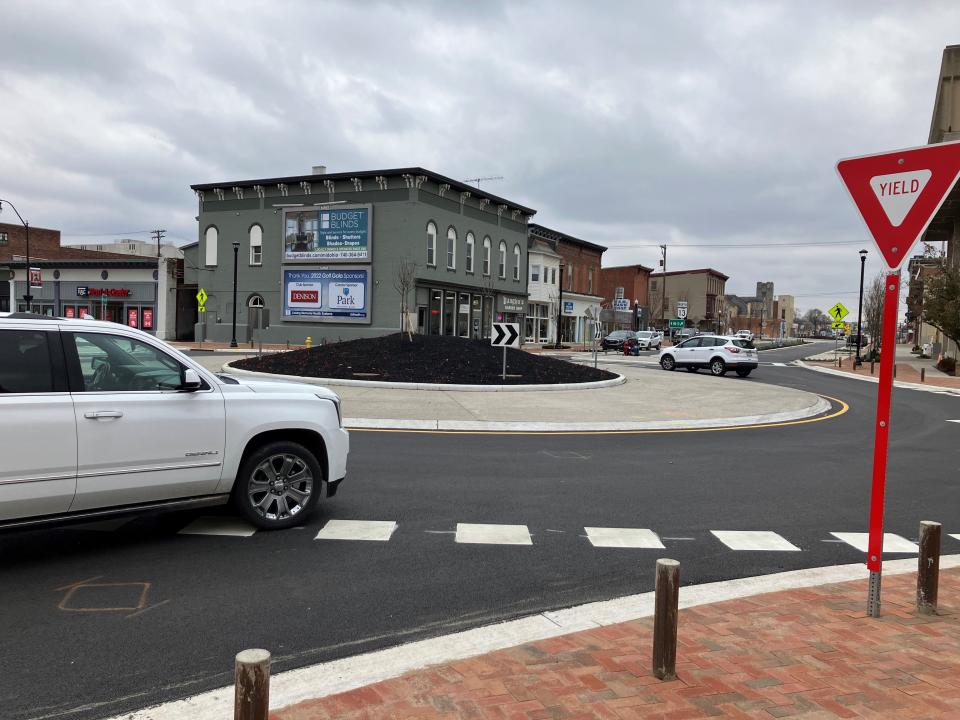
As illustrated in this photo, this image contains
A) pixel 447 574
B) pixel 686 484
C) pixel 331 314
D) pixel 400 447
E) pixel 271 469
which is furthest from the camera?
pixel 331 314

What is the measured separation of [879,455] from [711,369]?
88.0 ft

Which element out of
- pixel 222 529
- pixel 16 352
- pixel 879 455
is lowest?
pixel 222 529

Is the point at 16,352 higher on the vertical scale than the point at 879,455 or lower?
higher

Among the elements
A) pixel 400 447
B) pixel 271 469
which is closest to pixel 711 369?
pixel 400 447

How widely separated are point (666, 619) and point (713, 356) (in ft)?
90.5

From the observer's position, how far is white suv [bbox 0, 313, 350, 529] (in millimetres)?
4961

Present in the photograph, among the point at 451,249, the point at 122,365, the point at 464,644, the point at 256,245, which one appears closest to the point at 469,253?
the point at 451,249

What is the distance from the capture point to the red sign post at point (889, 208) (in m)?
4.16

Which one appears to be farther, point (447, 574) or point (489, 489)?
point (489, 489)

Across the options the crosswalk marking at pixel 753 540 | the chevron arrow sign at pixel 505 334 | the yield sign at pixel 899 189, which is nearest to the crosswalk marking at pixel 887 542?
the crosswalk marking at pixel 753 540

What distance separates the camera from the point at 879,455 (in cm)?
433

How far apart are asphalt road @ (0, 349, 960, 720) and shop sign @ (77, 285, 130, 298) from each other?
49328 millimetres

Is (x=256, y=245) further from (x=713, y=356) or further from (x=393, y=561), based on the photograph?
(x=393, y=561)

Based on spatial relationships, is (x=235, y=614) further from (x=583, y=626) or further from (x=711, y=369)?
(x=711, y=369)
